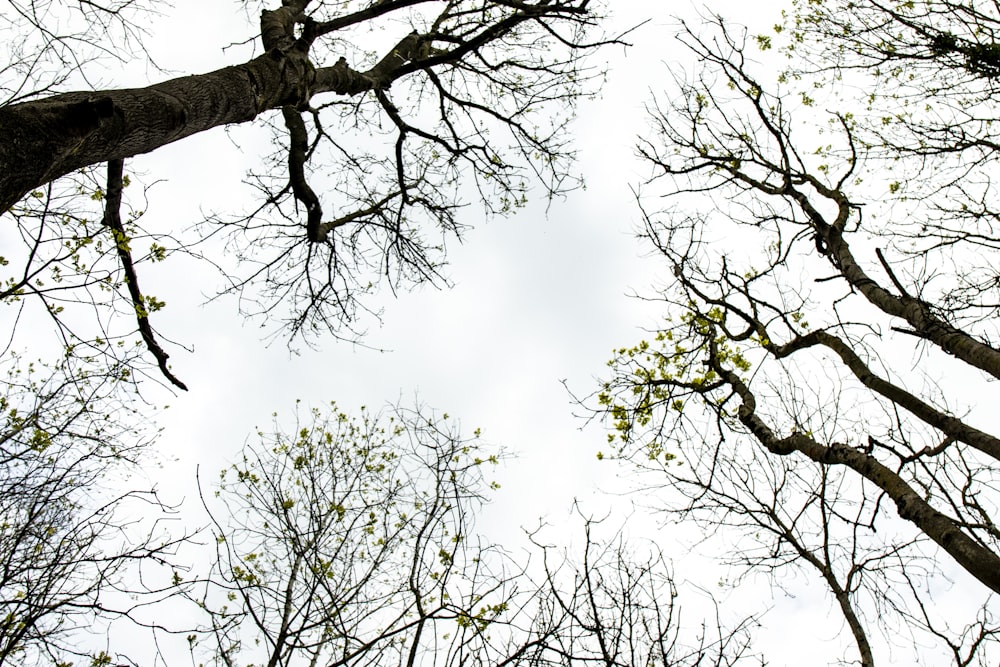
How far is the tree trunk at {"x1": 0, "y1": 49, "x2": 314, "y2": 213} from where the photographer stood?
7.38 ft

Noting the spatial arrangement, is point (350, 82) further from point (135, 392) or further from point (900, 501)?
point (900, 501)

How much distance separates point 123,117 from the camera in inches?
108

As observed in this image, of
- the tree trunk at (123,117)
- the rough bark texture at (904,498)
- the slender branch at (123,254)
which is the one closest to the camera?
the tree trunk at (123,117)

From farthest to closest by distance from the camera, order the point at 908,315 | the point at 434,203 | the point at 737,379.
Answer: the point at 434,203
the point at 737,379
the point at 908,315

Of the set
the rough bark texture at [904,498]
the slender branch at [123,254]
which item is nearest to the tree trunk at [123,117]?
the slender branch at [123,254]

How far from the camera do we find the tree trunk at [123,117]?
2.25 m

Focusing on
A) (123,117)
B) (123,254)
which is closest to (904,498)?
(123,117)

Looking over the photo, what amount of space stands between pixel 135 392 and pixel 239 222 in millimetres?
2320

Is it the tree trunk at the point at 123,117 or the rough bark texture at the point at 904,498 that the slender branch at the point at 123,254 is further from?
the rough bark texture at the point at 904,498

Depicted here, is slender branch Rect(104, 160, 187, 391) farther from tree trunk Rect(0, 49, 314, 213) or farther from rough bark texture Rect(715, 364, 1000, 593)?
rough bark texture Rect(715, 364, 1000, 593)

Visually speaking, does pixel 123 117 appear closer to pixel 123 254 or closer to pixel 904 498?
pixel 123 254

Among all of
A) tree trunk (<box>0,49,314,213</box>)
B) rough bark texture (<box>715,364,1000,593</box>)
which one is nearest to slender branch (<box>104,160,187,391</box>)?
tree trunk (<box>0,49,314,213</box>)

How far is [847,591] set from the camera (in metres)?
4.71

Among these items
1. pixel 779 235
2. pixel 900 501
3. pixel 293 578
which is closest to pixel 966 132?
pixel 779 235
